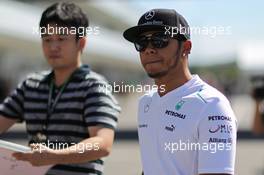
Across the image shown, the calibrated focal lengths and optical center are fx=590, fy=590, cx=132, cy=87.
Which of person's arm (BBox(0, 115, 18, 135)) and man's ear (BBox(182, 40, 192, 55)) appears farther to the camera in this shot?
person's arm (BBox(0, 115, 18, 135))

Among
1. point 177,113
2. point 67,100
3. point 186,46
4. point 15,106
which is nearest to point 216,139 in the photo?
point 177,113

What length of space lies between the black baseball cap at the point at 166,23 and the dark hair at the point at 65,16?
677 mm

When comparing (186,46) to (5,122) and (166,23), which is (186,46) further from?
(5,122)

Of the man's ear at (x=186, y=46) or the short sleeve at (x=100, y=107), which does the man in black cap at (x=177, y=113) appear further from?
the short sleeve at (x=100, y=107)

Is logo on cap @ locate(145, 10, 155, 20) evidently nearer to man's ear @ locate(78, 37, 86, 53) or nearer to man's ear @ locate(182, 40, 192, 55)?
man's ear @ locate(182, 40, 192, 55)

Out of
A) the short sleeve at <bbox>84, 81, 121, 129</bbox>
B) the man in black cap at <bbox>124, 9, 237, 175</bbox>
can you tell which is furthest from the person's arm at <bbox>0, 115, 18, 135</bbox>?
the man in black cap at <bbox>124, 9, 237, 175</bbox>

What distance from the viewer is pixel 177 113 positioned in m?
2.26

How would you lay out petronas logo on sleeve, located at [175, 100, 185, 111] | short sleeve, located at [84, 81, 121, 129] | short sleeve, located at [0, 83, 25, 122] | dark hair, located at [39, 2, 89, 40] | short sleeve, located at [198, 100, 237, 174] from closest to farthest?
1. short sleeve, located at [198, 100, 237, 174]
2. petronas logo on sleeve, located at [175, 100, 185, 111]
3. short sleeve, located at [84, 81, 121, 129]
4. dark hair, located at [39, 2, 89, 40]
5. short sleeve, located at [0, 83, 25, 122]

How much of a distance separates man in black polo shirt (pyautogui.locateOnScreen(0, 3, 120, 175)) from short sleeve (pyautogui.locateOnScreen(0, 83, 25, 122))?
0.06m

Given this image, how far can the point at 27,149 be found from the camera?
249cm

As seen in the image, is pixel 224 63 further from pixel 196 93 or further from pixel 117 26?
pixel 196 93

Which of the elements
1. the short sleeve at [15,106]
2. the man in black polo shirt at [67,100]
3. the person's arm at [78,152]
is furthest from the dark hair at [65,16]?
the person's arm at [78,152]

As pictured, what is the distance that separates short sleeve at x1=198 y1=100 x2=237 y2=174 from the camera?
212cm

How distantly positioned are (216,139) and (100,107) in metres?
0.91
